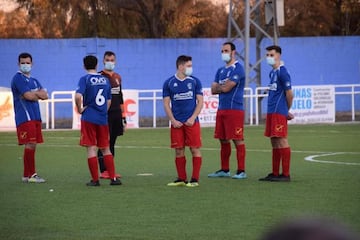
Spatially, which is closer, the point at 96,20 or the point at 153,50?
the point at 153,50

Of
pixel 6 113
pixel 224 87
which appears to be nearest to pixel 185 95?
pixel 224 87

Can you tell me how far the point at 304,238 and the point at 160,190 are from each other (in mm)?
10093

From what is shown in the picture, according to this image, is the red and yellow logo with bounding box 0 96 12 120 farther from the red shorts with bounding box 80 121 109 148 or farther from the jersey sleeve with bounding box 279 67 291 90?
the jersey sleeve with bounding box 279 67 291 90

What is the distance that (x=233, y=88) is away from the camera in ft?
42.0

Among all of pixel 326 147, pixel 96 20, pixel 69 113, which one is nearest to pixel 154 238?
pixel 326 147

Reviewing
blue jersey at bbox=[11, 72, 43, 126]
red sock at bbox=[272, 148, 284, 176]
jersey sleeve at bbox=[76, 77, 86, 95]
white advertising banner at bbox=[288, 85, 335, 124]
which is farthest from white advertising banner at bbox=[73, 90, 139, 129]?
jersey sleeve at bbox=[76, 77, 86, 95]

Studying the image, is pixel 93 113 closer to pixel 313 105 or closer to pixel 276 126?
pixel 276 126

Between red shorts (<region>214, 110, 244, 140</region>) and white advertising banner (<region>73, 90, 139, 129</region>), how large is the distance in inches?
604

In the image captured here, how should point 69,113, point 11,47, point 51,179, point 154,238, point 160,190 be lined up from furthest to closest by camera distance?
point 11,47 < point 69,113 < point 51,179 < point 160,190 < point 154,238

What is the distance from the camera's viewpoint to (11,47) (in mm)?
36000

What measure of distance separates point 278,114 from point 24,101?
3583 mm

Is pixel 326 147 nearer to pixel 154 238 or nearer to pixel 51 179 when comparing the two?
pixel 51 179

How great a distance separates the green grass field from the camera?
7.75m

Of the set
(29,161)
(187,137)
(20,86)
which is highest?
(20,86)
